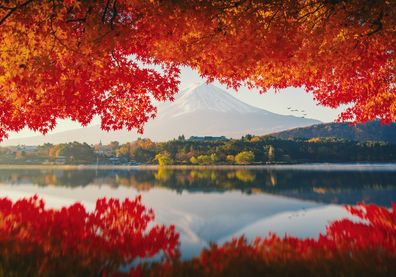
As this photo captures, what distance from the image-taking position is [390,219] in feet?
34.6

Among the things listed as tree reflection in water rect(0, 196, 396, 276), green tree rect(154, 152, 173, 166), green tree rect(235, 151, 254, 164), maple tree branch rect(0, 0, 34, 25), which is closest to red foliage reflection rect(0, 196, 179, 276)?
tree reflection in water rect(0, 196, 396, 276)

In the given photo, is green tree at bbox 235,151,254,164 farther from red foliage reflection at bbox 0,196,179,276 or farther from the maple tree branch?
the maple tree branch

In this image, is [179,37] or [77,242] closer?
[77,242]

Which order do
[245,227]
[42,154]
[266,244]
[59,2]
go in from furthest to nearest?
[42,154], [245,227], [266,244], [59,2]

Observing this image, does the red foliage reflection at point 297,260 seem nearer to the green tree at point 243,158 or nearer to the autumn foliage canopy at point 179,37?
the autumn foliage canopy at point 179,37

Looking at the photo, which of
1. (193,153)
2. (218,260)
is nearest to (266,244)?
(218,260)

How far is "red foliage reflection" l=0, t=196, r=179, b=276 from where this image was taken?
5508mm

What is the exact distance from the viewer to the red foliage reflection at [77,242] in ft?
18.1

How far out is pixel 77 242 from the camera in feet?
24.2

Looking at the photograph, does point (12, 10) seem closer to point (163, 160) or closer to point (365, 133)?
point (163, 160)

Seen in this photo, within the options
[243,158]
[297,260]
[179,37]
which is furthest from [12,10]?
[243,158]

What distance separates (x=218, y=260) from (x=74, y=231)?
4032mm

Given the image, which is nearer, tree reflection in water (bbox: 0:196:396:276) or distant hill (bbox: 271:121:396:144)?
tree reflection in water (bbox: 0:196:396:276)

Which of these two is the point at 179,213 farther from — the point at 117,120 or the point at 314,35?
the point at 314,35
